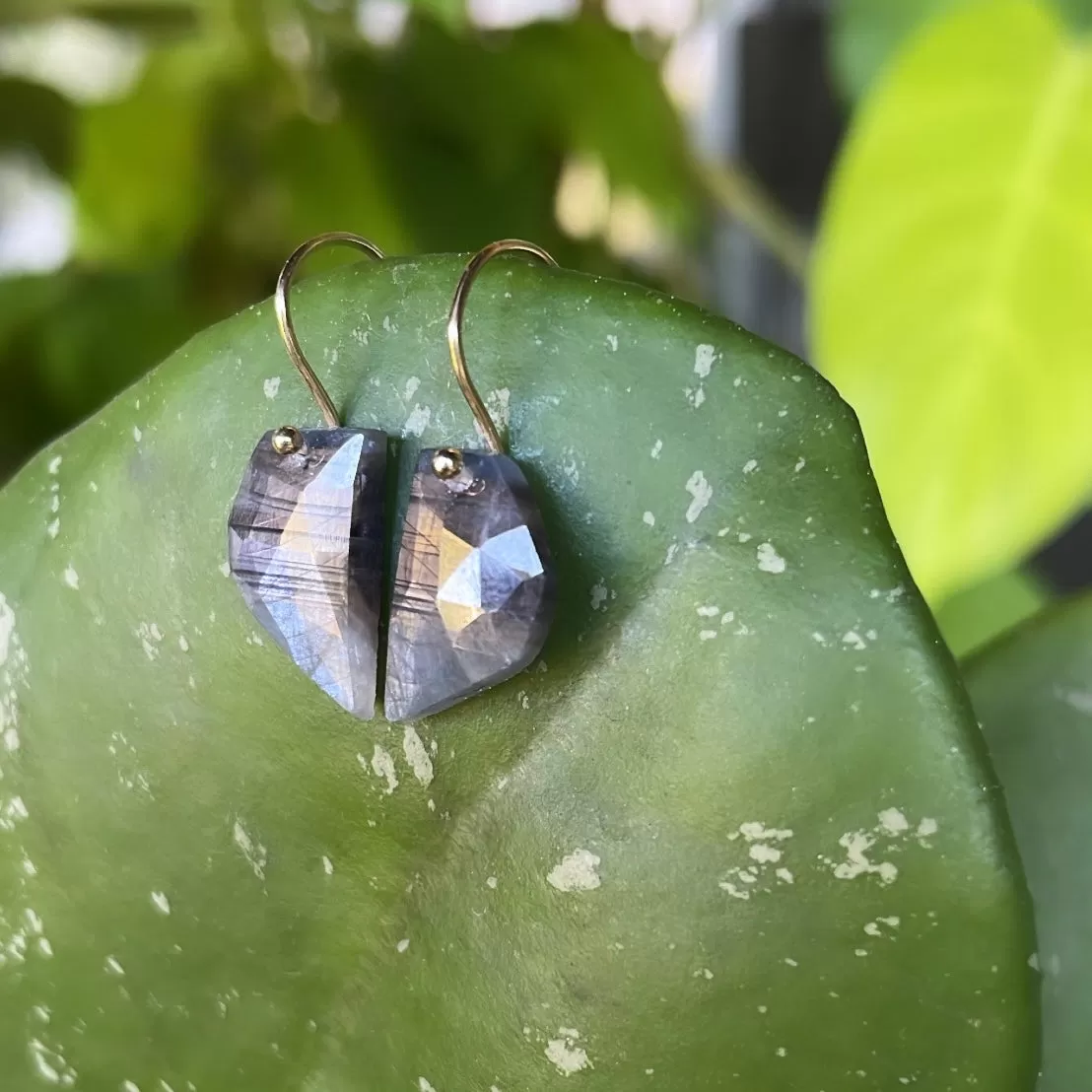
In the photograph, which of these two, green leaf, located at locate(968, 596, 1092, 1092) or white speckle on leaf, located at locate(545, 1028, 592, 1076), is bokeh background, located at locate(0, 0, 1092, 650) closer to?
green leaf, located at locate(968, 596, 1092, 1092)

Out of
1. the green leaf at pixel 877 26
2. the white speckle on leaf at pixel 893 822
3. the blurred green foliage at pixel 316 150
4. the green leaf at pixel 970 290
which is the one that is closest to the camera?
the white speckle on leaf at pixel 893 822

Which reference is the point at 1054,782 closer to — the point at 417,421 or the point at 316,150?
the point at 417,421

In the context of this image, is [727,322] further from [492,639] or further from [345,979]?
[345,979]

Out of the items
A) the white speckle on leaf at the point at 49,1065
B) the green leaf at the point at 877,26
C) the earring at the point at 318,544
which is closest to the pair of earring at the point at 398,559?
the earring at the point at 318,544

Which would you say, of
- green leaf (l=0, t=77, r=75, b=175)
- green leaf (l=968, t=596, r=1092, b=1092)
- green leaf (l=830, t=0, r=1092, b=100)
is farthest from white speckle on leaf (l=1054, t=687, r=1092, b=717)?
green leaf (l=0, t=77, r=75, b=175)

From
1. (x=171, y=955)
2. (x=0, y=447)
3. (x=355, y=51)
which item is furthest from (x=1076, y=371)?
(x=0, y=447)

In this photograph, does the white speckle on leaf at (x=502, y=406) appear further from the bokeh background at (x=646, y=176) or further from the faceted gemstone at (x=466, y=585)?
the bokeh background at (x=646, y=176)
